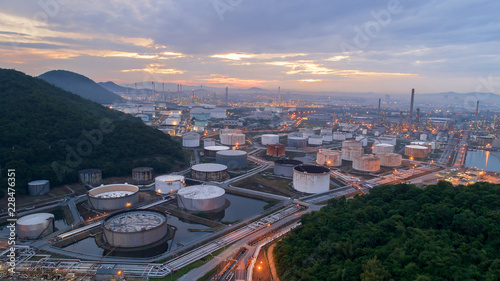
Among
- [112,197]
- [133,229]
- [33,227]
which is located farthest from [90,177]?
[133,229]

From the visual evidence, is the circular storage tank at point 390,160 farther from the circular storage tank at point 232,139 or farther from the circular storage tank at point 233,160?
the circular storage tank at point 232,139

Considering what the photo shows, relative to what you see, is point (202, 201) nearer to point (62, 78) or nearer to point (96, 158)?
point (96, 158)

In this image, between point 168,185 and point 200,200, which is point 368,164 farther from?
point 168,185

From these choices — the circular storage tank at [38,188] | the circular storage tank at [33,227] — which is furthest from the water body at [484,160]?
the circular storage tank at [38,188]

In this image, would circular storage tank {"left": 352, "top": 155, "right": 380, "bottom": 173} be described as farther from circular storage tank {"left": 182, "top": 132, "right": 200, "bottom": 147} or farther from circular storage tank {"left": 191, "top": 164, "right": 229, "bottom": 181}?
circular storage tank {"left": 182, "top": 132, "right": 200, "bottom": 147}

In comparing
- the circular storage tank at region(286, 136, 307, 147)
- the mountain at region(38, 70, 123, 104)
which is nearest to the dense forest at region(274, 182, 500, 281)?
the circular storage tank at region(286, 136, 307, 147)
